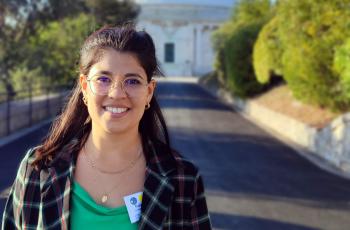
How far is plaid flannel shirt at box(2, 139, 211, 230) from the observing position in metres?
2.15

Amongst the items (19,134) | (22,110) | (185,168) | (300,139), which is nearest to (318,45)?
(300,139)

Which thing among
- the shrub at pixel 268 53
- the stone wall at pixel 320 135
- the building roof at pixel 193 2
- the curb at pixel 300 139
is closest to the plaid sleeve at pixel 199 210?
the curb at pixel 300 139

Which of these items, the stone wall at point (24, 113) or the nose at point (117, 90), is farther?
the stone wall at point (24, 113)

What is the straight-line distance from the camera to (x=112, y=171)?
2291mm

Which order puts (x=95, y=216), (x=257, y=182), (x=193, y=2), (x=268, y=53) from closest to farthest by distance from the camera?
(x=95, y=216) < (x=257, y=182) < (x=268, y=53) < (x=193, y=2)

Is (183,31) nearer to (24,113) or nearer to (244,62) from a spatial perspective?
(244,62)

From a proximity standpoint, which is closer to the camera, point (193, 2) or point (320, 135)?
point (320, 135)

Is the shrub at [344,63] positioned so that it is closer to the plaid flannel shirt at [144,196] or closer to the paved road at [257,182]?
the paved road at [257,182]

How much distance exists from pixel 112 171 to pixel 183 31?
258 feet

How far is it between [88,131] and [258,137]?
13.2m

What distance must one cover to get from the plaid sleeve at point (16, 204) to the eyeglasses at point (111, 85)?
391 mm

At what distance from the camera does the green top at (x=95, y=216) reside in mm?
2143

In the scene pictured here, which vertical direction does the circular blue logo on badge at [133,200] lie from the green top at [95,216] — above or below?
above

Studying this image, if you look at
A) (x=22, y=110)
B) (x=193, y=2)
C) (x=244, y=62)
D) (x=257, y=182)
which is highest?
(x=193, y=2)
